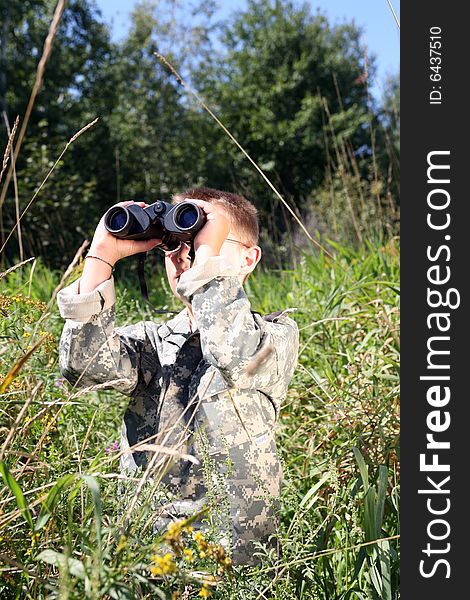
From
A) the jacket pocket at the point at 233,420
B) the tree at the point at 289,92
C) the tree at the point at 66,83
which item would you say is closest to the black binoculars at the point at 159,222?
the jacket pocket at the point at 233,420

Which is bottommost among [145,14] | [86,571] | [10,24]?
[86,571]

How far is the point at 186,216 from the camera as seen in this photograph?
153cm

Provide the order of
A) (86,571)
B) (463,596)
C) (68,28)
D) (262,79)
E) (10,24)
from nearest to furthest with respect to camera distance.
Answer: (86,571)
(463,596)
(10,24)
(68,28)
(262,79)

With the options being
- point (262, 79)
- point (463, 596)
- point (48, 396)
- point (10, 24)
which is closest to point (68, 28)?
point (10, 24)

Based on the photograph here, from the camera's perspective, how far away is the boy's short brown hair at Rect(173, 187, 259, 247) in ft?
6.01

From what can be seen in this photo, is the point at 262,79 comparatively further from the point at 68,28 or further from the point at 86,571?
the point at 86,571

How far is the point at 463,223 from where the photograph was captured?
58.2 inches

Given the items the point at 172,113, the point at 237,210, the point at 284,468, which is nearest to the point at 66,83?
the point at 172,113

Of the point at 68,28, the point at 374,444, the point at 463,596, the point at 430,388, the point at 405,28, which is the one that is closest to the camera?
the point at 463,596

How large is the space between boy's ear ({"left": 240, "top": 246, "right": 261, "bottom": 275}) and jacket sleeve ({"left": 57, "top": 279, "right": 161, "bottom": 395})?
1.18ft

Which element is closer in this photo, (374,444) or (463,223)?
(463,223)

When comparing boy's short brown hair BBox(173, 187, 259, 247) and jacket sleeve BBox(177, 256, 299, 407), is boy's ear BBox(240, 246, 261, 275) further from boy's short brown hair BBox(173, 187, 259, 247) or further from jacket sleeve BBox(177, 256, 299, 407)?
jacket sleeve BBox(177, 256, 299, 407)

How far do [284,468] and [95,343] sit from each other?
0.53m

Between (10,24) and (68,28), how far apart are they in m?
1.75
